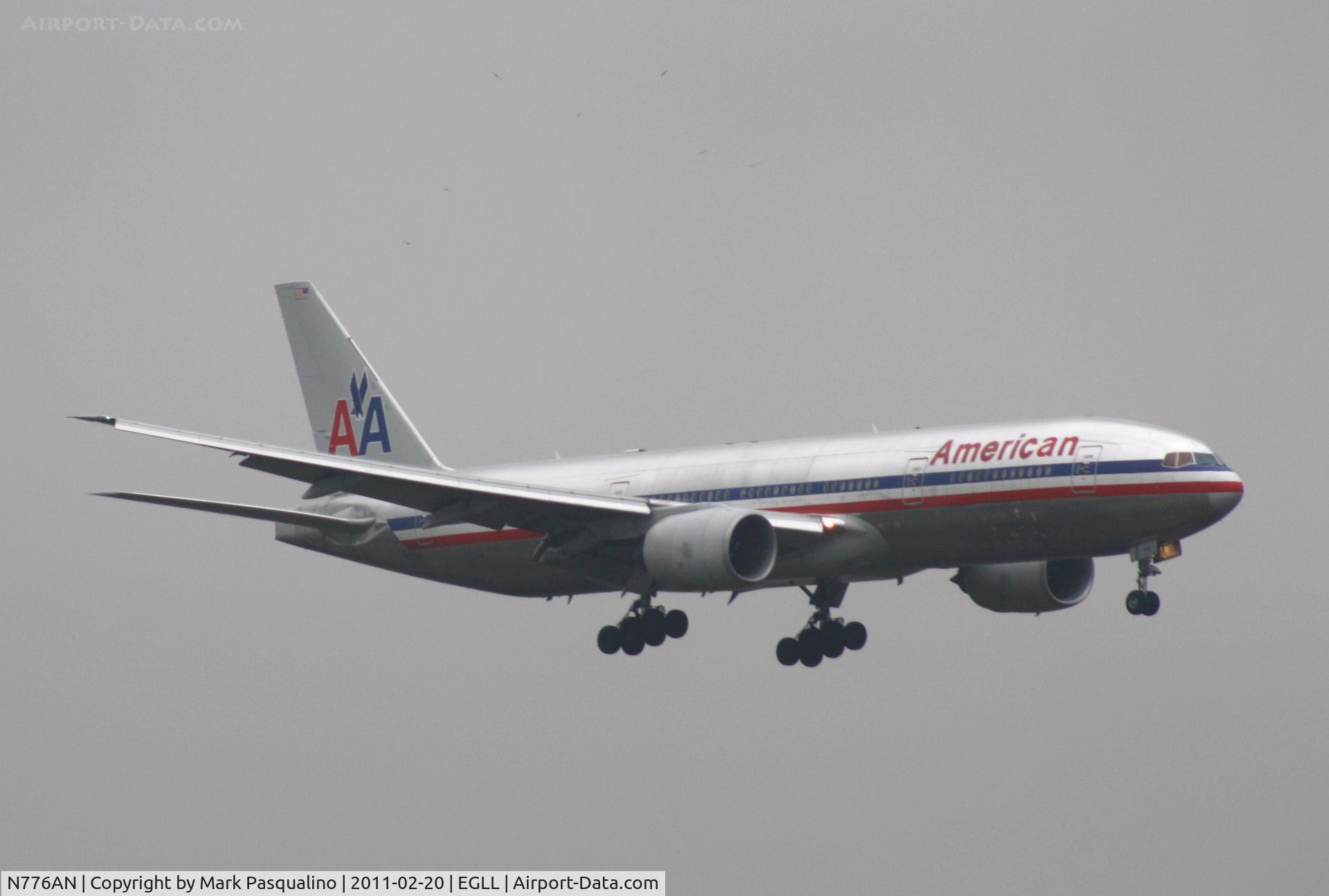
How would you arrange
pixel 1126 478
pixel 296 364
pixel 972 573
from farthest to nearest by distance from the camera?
pixel 296 364
pixel 972 573
pixel 1126 478

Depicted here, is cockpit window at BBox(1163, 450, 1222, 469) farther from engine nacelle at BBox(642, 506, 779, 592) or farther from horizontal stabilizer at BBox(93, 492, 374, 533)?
horizontal stabilizer at BBox(93, 492, 374, 533)

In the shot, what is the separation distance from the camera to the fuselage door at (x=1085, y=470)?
46.0 meters

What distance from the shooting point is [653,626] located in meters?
53.5

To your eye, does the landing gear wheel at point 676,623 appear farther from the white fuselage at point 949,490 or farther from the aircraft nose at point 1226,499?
the aircraft nose at point 1226,499

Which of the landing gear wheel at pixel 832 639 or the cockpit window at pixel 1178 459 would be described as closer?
the cockpit window at pixel 1178 459

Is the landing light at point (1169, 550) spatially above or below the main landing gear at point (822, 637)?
below

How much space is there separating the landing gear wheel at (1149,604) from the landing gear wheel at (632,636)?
13.4 m

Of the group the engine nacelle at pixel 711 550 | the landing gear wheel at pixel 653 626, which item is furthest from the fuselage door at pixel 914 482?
the landing gear wheel at pixel 653 626

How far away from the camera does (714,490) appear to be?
5234 cm

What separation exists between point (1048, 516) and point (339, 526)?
2043 cm

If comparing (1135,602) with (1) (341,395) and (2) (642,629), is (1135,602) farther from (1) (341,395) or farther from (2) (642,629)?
(1) (341,395)

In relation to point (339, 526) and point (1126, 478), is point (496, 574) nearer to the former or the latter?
point (339, 526)

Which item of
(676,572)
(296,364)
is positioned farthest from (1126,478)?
(296,364)

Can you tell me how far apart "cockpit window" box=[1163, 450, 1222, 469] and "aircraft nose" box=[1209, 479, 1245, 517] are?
70 cm
